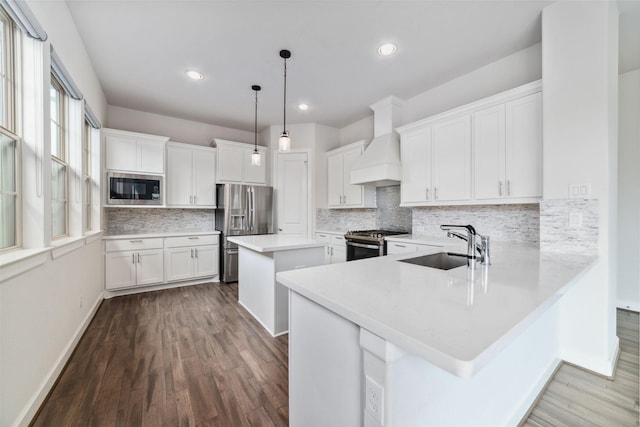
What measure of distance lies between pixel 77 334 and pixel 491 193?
4.20 meters

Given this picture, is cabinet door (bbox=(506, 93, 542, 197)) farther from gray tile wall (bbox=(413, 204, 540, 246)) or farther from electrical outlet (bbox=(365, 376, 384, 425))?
electrical outlet (bbox=(365, 376, 384, 425))

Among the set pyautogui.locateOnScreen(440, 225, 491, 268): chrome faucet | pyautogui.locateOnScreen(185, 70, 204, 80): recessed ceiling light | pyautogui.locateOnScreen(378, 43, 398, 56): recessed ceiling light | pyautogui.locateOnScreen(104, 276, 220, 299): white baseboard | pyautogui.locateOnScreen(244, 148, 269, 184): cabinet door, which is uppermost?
pyautogui.locateOnScreen(378, 43, 398, 56): recessed ceiling light

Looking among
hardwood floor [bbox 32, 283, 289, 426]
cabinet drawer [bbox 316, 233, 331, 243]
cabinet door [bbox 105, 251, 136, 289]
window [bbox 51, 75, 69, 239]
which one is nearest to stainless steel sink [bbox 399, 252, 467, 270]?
hardwood floor [bbox 32, 283, 289, 426]

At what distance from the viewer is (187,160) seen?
4.38 meters

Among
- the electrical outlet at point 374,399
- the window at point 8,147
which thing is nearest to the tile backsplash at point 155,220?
the window at point 8,147

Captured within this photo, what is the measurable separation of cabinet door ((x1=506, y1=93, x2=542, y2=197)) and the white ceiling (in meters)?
0.70

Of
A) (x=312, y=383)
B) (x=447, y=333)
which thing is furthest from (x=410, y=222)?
Result: (x=447, y=333)

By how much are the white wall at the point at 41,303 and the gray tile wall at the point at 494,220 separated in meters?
3.75

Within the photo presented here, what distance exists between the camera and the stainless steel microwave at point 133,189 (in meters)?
3.69

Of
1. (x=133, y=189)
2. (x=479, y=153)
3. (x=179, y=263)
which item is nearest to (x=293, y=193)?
(x=179, y=263)

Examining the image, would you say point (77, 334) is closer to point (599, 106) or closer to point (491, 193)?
point (491, 193)

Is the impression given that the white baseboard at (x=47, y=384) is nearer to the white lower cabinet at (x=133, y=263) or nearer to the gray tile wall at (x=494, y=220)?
the white lower cabinet at (x=133, y=263)

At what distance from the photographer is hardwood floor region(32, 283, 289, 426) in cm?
154

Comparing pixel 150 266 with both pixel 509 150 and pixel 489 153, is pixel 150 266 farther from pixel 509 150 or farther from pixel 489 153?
pixel 509 150
